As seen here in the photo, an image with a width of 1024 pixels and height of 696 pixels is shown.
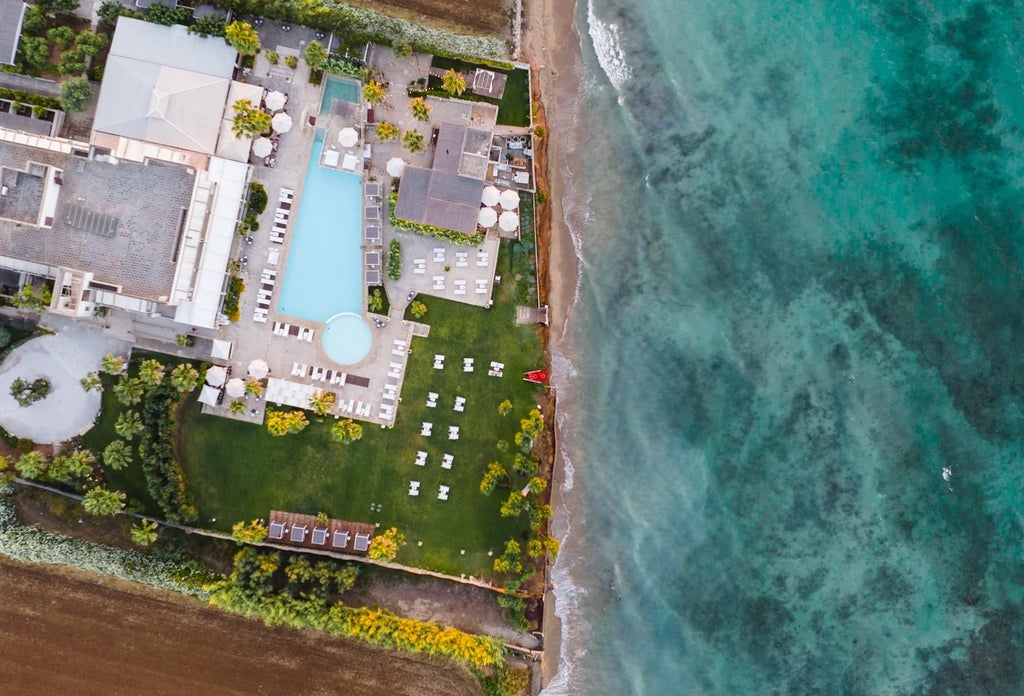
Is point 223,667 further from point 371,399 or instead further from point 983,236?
point 983,236

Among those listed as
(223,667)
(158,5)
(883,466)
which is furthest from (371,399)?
(883,466)

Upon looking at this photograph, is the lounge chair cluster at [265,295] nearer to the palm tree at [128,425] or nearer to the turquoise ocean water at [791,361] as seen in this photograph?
the palm tree at [128,425]

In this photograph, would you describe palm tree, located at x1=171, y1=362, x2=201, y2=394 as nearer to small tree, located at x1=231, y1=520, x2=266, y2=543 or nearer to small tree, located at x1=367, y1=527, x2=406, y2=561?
small tree, located at x1=231, y1=520, x2=266, y2=543

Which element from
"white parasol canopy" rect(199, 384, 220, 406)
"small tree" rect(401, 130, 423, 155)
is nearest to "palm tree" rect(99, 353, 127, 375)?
"white parasol canopy" rect(199, 384, 220, 406)

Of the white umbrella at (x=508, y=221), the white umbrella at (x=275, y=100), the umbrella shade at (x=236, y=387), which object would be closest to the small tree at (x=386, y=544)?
the umbrella shade at (x=236, y=387)

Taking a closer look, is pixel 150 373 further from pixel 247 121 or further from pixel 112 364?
pixel 247 121

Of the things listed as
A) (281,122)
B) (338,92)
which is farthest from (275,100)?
(338,92)
